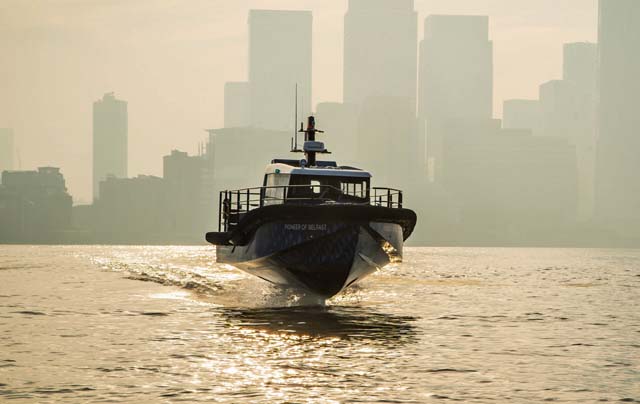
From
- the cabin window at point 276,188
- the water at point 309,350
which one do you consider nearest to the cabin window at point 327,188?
the cabin window at point 276,188

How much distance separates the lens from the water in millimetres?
17594

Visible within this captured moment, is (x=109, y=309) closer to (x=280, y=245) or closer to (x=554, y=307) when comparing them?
(x=280, y=245)

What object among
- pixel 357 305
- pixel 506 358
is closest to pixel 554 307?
pixel 357 305

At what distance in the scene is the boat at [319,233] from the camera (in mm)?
27984

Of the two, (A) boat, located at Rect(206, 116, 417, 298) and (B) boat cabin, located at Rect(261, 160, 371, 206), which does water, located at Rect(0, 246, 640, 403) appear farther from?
(B) boat cabin, located at Rect(261, 160, 371, 206)

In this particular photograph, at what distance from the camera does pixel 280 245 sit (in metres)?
28.6

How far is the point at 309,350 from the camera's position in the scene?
22.4 m

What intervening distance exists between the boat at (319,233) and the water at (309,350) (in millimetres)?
1589

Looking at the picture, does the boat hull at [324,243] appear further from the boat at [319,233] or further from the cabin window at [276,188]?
the cabin window at [276,188]

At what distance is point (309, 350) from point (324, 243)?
20.4 feet

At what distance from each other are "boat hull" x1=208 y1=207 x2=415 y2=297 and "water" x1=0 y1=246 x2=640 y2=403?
1.54 metres

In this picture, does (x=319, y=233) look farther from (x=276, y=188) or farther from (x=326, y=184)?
(x=276, y=188)

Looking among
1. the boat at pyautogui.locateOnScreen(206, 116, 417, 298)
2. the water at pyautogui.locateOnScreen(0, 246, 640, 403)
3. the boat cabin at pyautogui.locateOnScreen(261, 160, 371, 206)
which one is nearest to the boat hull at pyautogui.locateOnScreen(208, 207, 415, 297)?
the boat at pyautogui.locateOnScreen(206, 116, 417, 298)

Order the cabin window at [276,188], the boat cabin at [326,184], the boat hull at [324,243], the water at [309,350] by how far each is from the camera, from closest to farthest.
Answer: the water at [309,350] → the boat hull at [324,243] → the boat cabin at [326,184] → the cabin window at [276,188]
